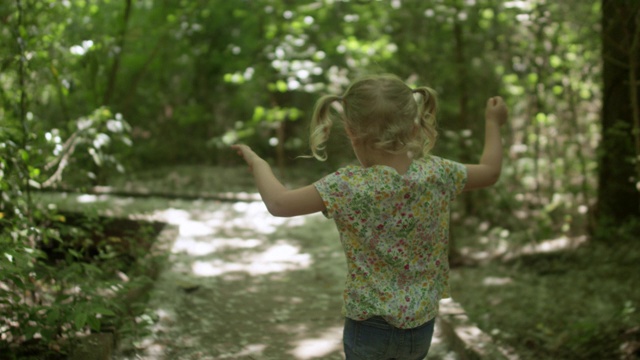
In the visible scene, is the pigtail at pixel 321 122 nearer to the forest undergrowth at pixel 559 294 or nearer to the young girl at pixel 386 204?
the young girl at pixel 386 204

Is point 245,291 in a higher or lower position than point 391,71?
lower

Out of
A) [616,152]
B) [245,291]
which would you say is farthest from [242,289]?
[616,152]

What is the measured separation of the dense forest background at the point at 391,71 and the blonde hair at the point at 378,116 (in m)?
2.78

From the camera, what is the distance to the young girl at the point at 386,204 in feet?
8.39

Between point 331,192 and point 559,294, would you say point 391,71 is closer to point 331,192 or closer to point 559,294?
point 559,294

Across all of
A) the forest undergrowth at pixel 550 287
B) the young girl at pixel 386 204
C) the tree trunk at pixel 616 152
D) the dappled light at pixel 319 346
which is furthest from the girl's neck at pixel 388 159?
the tree trunk at pixel 616 152

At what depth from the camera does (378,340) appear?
2686 millimetres

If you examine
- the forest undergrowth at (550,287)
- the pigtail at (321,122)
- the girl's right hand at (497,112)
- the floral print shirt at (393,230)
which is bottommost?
the forest undergrowth at (550,287)

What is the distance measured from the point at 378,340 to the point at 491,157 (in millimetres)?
837

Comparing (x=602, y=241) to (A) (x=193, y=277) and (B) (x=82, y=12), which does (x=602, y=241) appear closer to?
(A) (x=193, y=277)

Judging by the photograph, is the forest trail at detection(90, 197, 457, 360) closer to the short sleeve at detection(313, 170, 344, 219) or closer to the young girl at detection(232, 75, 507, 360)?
the young girl at detection(232, 75, 507, 360)

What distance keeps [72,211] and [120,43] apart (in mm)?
2658

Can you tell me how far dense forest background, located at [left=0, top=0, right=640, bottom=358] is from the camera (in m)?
6.58

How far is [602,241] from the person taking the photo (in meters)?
7.46
